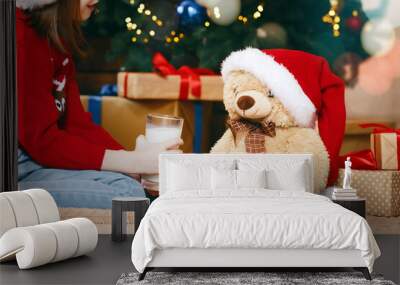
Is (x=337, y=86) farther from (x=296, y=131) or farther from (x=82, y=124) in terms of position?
(x=82, y=124)

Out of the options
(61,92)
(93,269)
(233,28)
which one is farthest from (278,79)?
(93,269)

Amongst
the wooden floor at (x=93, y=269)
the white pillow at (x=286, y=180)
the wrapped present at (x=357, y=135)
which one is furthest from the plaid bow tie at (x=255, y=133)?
the wooden floor at (x=93, y=269)

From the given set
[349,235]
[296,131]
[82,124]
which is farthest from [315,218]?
[82,124]

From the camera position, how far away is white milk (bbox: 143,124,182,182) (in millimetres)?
6441

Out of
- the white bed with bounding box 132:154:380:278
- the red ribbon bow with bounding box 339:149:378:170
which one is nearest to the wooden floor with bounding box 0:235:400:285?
the white bed with bounding box 132:154:380:278

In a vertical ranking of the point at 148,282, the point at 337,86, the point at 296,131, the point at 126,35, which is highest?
the point at 126,35

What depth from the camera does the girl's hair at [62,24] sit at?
6.49 meters

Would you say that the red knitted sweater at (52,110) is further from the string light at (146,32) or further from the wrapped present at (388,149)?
the wrapped present at (388,149)

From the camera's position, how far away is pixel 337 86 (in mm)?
6391

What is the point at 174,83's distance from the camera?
6434 mm

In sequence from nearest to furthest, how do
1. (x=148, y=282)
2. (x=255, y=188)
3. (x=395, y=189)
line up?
(x=148, y=282), (x=255, y=188), (x=395, y=189)

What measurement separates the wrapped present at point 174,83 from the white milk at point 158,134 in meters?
0.28

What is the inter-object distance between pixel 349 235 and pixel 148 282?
1299mm

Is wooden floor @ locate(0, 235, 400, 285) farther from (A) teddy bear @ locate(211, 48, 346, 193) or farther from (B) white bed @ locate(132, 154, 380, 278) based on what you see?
(A) teddy bear @ locate(211, 48, 346, 193)
